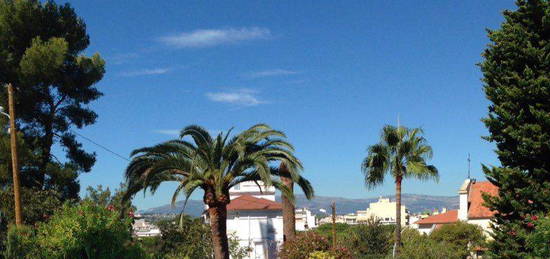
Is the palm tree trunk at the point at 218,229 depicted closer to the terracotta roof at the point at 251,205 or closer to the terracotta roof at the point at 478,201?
the terracotta roof at the point at 478,201

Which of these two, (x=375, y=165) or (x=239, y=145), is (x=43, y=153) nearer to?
(x=239, y=145)

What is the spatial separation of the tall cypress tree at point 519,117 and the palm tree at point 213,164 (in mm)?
7190

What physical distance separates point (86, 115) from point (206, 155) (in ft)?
43.5

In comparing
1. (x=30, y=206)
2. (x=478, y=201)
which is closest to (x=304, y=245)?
(x=30, y=206)

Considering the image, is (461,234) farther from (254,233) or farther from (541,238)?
(541,238)

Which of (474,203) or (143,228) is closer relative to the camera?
(474,203)

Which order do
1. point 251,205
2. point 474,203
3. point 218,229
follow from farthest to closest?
point 251,205 < point 474,203 < point 218,229

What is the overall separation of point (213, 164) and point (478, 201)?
144 ft

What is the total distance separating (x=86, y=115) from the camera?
110 feet

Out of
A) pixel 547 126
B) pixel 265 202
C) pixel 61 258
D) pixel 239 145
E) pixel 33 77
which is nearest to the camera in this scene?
pixel 61 258

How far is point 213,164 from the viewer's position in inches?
895

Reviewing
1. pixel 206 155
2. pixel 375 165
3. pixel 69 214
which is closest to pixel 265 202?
pixel 375 165

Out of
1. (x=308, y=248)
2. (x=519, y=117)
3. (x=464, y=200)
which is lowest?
(x=308, y=248)

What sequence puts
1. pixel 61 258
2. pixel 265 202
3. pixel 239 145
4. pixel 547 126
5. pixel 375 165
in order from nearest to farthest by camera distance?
1. pixel 61 258
2. pixel 547 126
3. pixel 239 145
4. pixel 375 165
5. pixel 265 202
